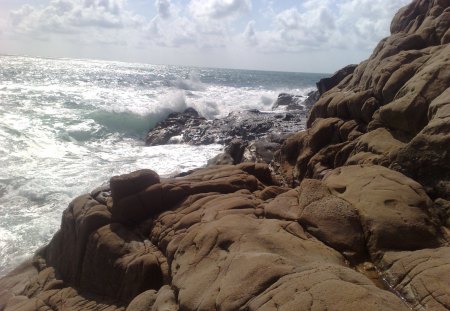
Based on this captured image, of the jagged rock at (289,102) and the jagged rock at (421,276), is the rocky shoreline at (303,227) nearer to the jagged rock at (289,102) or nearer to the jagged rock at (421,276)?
the jagged rock at (421,276)

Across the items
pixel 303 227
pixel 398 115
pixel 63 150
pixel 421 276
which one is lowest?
pixel 63 150

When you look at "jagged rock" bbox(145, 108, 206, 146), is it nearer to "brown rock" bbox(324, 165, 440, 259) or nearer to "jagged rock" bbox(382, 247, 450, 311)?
"brown rock" bbox(324, 165, 440, 259)

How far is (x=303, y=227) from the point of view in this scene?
8.66m

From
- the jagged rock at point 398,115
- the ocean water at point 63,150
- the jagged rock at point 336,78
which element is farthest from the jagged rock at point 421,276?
the jagged rock at point 336,78

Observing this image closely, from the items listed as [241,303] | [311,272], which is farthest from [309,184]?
[241,303]

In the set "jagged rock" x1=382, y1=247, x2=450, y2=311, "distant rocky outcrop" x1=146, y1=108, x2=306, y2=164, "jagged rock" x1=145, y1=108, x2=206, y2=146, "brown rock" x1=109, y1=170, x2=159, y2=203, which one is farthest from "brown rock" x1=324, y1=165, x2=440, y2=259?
"jagged rock" x1=145, y1=108, x2=206, y2=146

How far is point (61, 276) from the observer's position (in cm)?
1177

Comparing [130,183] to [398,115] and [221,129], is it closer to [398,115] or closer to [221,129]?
[398,115]

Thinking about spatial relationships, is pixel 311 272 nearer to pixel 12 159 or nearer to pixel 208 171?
pixel 208 171

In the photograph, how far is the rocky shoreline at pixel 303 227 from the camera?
20.8 feet

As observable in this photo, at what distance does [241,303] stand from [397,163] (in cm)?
587

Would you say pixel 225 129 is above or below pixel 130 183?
below

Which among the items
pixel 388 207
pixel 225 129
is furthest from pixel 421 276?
pixel 225 129

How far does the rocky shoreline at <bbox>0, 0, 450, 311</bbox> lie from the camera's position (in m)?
6.33
